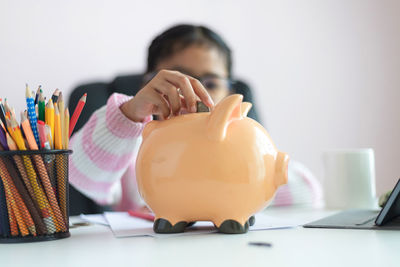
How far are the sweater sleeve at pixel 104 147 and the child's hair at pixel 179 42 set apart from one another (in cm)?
31

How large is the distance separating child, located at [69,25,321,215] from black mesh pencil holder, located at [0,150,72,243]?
180mm

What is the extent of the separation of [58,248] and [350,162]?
593 mm

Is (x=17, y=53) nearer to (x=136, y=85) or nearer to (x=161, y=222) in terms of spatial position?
(x=136, y=85)

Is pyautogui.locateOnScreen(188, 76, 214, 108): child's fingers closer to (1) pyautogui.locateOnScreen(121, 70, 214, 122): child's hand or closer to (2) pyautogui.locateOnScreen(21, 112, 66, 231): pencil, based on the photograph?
(1) pyautogui.locateOnScreen(121, 70, 214, 122): child's hand

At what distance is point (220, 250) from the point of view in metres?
0.47

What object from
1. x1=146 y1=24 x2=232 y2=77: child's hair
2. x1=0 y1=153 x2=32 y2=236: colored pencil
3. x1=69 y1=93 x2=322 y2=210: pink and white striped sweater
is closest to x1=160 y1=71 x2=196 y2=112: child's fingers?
x1=0 y1=153 x2=32 y2=236: colored pencil

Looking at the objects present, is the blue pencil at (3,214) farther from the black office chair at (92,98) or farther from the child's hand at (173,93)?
the black office chair at (92,98)

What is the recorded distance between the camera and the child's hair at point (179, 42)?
1.29m

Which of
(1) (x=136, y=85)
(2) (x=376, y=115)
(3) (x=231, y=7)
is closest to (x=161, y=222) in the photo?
(1) (x=136, y=85)

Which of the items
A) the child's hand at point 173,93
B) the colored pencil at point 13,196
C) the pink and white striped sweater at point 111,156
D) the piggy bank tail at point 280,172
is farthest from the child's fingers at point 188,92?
the pink and white striped sweater at point 111,156

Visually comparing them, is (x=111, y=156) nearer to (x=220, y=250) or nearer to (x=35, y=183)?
(x=35, y=183)

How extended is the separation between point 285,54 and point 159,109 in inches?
60.0

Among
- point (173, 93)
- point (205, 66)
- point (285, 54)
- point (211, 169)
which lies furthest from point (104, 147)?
point (285, 54)

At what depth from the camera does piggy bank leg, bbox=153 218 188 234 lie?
57 cm
